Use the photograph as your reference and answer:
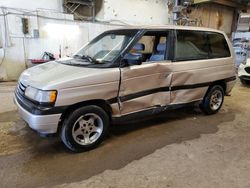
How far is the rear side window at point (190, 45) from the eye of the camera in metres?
3.51

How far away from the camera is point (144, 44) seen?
141 inches

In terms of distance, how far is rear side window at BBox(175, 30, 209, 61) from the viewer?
11.5 ft

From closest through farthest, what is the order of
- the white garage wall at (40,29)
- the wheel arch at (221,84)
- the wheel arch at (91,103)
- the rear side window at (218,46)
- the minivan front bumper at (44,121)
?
1. the minivan front bumper at (44,121)
2. the wheel arch at (91,103)
3. the rear side window at (218,46)
4. the wheel arch at (221,84)
5. the white garage wall at (40,29)

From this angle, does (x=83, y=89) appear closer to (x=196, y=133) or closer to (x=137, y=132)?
(x=137, y=132)

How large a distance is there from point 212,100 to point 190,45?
1.26 meters

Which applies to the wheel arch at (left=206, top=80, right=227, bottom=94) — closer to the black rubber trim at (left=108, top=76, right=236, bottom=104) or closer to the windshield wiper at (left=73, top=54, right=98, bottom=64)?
the black rubber trim at (left=108, top=76, right=236, bottom=104)

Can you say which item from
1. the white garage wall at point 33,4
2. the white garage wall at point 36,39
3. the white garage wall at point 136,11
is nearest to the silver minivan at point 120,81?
the white garage wall at point 36,39

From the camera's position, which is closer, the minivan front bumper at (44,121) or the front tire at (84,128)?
the minivan front bumper at (44,121)

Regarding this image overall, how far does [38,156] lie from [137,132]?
4.82ft

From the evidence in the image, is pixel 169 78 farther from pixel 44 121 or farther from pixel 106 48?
pixel 44 121

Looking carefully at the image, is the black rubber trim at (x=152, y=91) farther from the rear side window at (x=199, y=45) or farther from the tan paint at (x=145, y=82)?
the rear side window at (x=199, y=45)

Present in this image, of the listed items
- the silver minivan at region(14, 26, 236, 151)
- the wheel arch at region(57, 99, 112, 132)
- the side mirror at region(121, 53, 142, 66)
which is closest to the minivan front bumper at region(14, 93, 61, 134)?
the silver minivan at region(14, 26, 236, 151)

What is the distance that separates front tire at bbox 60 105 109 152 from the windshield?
2.23 feet

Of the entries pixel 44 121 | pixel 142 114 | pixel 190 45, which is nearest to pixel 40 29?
pixel 190 45
